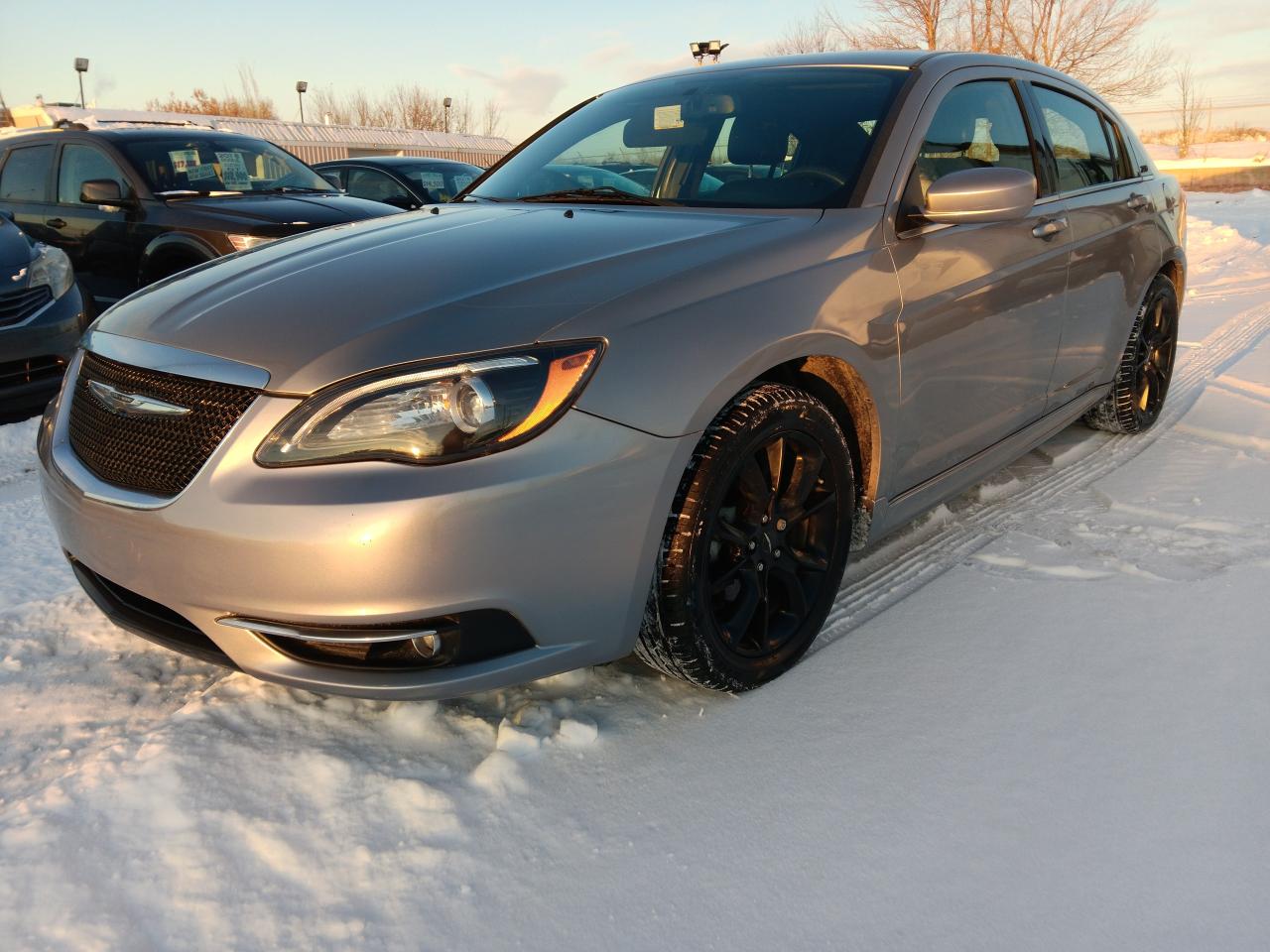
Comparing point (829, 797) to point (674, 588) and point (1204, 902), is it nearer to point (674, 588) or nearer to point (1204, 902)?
point (674, 588)

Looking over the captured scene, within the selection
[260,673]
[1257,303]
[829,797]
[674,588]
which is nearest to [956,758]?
[829,797]

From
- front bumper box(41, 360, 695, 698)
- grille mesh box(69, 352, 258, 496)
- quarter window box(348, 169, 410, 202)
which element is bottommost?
front bumper box(41, 360, 695, 698)

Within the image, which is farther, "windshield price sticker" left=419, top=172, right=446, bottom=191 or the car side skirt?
"windshield price sticker" left=419, top=172, right=446, bottom=191

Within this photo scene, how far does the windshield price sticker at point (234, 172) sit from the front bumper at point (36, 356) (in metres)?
2.19

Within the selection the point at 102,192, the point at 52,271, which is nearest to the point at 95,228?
the point at 102,192

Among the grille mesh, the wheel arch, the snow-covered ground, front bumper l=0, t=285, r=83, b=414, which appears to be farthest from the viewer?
front bumper l=0, t=285, r=83, b=414

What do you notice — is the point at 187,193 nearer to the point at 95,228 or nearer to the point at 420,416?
the point at 95,228

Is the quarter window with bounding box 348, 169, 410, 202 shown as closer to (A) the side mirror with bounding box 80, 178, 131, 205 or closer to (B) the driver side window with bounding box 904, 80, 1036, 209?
(A) the side mirror with bounding box 80, 178, 131, 205

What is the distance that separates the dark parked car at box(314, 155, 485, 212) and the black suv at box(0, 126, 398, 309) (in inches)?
115

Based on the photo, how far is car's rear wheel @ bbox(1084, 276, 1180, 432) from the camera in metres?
4.45

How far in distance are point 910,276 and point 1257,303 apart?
738 cm

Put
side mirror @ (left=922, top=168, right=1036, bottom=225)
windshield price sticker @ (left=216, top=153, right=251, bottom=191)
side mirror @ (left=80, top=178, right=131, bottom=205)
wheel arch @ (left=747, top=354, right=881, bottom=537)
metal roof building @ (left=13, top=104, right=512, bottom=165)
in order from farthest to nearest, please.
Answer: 1. metal roof building @ (left=13, top=104, right=512, bottom=165)
2. windshield price sticker @ (left=216, top=153, right=251, bottom=191)
3. side mirror @ (left=80, top=178, right=131, bottom=205)
4. side mirror @ (left=922, top=168, right=1036, bottom=225)
5. wheel arch @ (left=747, top=354, right=881, bottom=537)

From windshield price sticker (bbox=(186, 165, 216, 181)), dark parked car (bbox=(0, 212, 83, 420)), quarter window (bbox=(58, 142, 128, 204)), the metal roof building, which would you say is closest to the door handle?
dark parked car (bbox=(0, 212, 83, 420))

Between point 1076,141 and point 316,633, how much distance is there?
139 inches
